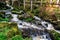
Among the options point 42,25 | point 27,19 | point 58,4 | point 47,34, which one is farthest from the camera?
point 58,4

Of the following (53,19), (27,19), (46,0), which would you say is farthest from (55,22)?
(46,0)

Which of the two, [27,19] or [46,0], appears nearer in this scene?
[27,19]

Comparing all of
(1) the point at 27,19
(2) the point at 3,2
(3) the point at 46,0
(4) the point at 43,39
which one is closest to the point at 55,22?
(1) the point at 27,19

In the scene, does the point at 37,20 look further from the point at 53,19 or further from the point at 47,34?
the point at 47,34

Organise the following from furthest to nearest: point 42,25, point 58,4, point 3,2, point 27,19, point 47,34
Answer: point 3,2 → point 58,4 → point 27,19 → point 42,25 → point 47,34

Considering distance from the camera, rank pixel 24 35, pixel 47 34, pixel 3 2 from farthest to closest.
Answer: pixel 3 2 < pixel 47 34 < pixel 24 35

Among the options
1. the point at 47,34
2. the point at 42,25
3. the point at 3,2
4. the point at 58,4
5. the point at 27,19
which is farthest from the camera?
the point at 3,2

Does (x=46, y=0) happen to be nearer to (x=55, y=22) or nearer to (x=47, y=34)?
(x=55, y=22)

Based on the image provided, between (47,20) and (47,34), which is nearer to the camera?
(47,34)

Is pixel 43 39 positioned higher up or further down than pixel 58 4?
further down
